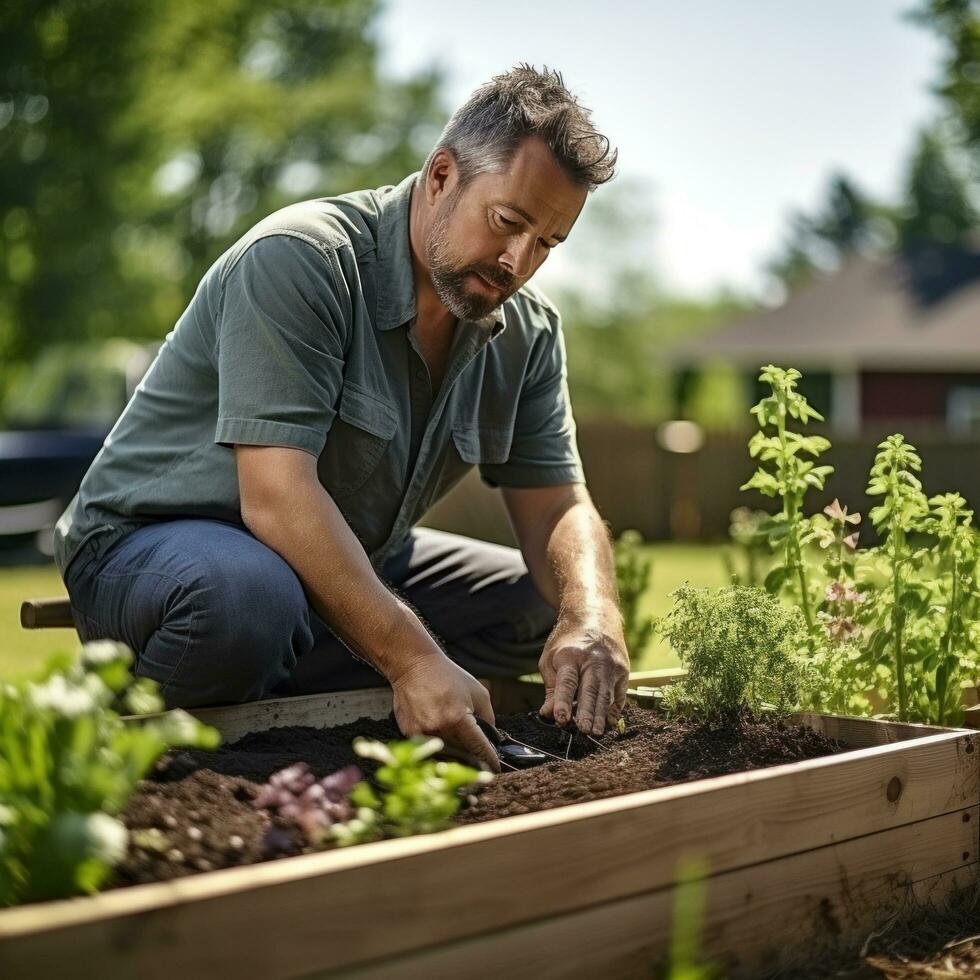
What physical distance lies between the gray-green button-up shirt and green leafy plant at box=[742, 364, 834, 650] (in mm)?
634

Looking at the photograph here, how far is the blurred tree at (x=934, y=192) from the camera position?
170 feet

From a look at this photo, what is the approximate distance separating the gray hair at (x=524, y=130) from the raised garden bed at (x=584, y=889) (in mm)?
1216

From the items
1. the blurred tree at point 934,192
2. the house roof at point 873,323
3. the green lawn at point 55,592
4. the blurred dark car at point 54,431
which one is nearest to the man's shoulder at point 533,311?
the green lawn at point 55,592

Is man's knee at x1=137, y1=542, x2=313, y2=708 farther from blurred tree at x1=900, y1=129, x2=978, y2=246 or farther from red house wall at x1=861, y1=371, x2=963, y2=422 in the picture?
blurred tree at x1=900, y1=129, x2=978, y2=246

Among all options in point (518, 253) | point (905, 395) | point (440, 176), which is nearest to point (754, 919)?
point (518, 253)

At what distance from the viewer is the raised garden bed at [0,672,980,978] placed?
4.45 feet

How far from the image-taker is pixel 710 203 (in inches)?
2008

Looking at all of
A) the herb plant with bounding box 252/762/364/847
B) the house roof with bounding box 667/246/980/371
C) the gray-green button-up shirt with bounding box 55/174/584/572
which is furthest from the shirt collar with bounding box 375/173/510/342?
the house roof with bounding box 667/246/980/371

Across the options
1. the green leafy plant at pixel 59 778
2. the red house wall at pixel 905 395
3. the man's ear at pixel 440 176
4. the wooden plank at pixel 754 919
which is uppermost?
the red house wall at pixel 905 395

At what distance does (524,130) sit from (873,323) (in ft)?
72.8

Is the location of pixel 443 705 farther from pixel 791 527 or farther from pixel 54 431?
pixel 54 431

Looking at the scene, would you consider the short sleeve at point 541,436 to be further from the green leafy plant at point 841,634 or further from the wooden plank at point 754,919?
the wooden plank at point 754,919

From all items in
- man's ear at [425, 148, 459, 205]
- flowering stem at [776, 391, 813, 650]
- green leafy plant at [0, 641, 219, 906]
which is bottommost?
green leafy plant at [0, 641, 219, 906]

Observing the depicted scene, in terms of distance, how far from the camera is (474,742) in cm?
221
